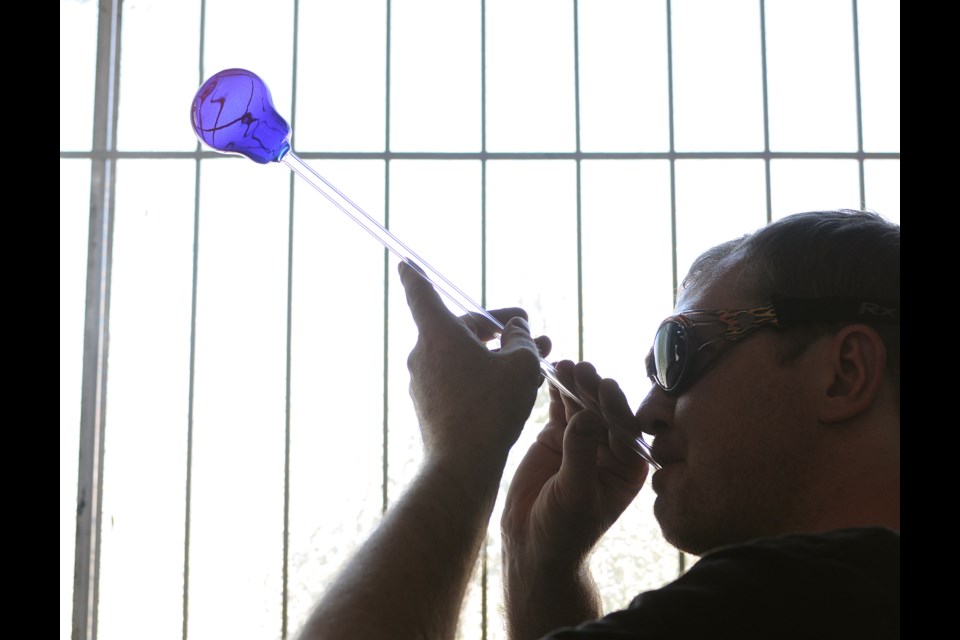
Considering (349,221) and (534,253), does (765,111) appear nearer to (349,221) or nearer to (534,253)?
(534,253)

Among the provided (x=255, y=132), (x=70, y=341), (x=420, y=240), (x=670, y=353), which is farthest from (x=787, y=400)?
Result: (x=70, y=341)

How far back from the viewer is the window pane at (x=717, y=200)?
3.13 m

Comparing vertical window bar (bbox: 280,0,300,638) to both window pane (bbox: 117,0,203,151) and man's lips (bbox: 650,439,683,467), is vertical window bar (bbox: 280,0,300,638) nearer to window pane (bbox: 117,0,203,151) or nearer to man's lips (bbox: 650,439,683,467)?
window pane (bbox: 117,0,203,151)

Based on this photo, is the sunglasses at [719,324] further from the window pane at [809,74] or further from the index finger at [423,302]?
the window pane at [809,74]

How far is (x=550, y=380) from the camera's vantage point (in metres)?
1.59

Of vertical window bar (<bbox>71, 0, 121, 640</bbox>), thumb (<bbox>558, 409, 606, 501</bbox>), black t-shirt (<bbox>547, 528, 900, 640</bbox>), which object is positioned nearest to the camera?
black t-shirt (<bbox>547, 528, 900, 640</bbox>)

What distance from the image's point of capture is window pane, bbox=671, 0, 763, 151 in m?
3.19

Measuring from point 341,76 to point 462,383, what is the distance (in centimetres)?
210

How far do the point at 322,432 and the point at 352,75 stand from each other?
124cm

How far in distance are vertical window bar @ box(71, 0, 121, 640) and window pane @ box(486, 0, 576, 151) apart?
1302mm

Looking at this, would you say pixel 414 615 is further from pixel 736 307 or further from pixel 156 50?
pixel 156 50

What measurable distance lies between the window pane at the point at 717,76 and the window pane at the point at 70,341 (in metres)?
2.09

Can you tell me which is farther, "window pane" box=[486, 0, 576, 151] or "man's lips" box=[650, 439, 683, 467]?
"window pane" box=[486, 0, 576, 151]

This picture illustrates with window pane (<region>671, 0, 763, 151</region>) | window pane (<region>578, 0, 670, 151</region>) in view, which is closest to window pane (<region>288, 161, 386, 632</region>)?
window pane (<region>578, 0, 670, 151</region>)
